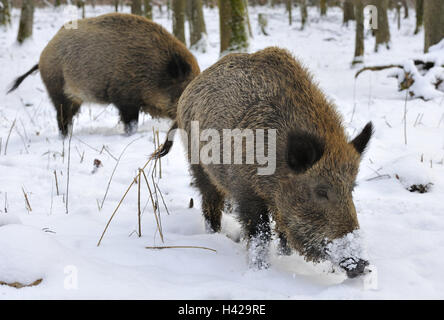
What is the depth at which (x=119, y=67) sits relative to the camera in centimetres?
Answer: 611

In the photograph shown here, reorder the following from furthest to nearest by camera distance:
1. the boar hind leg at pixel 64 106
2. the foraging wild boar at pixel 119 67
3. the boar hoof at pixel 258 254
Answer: the boar hind leg at pixel 64 106
the foraging wild boar at pixel 119 67
the boar hoof at pixel 258 254

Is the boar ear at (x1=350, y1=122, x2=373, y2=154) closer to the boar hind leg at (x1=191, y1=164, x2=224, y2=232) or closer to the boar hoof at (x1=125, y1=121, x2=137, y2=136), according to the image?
the boar hind leg at (x1=191, y1=164, x2=224, y2=232)

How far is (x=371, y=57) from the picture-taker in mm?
15328

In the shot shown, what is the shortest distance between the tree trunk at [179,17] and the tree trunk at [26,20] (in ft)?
15.1

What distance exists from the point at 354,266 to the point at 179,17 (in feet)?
37.1

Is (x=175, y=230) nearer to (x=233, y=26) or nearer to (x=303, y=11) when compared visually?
(x=233, y=26)

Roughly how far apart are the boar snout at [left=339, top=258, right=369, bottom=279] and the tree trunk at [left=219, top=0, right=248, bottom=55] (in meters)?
6.11

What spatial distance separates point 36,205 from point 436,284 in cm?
297

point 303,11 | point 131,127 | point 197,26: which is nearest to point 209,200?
point 131,127

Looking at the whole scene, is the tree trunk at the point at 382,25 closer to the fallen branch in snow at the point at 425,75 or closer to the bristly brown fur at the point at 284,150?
the fallen branch in snow at the point at 425,75

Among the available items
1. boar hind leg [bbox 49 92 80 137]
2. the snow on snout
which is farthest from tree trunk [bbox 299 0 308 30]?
the snow on snout

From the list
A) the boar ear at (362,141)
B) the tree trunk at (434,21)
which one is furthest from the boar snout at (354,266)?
the tree trunk at (434,21)

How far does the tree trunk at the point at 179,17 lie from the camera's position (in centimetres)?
1216
